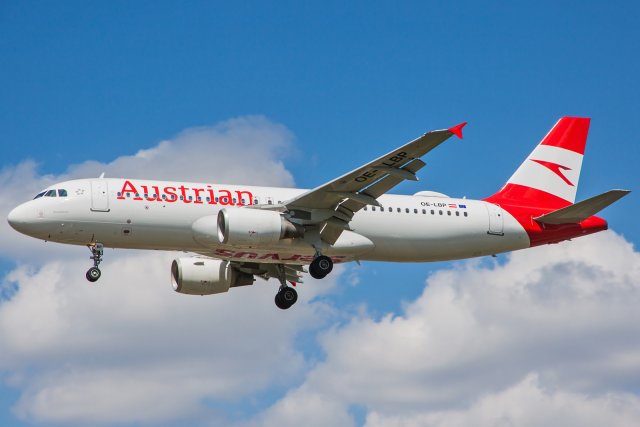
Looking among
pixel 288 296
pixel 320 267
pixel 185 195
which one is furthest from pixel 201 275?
pixel 320 267

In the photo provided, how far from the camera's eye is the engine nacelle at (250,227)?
46.3 meters

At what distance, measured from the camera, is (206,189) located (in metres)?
48.2

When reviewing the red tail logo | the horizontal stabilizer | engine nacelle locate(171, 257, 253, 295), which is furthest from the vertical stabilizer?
engine nacelle locate(171, 257, 253, 295)

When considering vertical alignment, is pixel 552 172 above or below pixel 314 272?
above

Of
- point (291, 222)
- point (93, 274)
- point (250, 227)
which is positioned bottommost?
point (93, 274)

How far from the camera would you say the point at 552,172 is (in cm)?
5588

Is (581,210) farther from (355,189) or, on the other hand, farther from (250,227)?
(250,227)

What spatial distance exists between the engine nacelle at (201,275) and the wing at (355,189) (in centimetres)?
672

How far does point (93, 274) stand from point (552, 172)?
21.5 metres

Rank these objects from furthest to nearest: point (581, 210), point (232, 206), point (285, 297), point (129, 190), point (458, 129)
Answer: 1. point (285, 297)
2. point (581, 210)
3. point (232, 206)
4. point (129, 190)
5. point (458, 129)

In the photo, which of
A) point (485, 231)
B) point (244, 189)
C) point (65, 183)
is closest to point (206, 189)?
point (244, 189)

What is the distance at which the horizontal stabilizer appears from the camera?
48.8 metres

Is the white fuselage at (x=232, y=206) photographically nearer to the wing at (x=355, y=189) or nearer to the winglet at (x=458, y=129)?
the wing at (x=355, y=189)

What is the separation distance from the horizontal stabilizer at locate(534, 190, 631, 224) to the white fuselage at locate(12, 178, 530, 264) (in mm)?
1373
